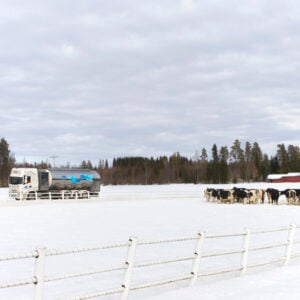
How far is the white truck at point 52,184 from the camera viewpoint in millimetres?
45166

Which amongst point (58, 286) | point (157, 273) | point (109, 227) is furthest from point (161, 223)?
point (58, 286)

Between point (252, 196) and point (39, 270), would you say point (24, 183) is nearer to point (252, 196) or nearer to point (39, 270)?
point (252, 196)

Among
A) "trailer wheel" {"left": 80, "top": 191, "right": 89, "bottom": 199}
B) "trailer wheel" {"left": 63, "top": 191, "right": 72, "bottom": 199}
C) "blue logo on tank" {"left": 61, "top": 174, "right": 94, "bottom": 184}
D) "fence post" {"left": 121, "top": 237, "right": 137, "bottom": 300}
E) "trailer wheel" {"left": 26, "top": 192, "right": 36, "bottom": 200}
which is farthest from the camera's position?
"blue logo on tank" {"left": 61, "top": 174, "right": 94, "bottom": 184}

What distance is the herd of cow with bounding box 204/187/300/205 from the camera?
39.4 m

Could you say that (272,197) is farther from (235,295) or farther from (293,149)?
(293,149)

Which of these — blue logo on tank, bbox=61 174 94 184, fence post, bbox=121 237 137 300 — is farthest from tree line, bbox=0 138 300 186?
fence post, bbox=121 237 137 300

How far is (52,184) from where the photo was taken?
155 feet

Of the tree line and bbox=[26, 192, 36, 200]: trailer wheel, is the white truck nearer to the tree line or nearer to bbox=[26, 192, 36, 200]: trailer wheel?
bbox=[26, 192, 36, 200]: trailer wheel

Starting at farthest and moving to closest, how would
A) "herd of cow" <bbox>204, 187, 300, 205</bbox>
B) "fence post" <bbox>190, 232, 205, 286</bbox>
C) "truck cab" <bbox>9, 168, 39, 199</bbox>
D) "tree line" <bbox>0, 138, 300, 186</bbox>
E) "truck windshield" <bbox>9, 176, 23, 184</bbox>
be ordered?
1. "tree line" <bbox>0, 138, 300, 186</bbox>
2. "truck windshield" <bbox>9, 176, 23, 184</bbox>
3. "truck cab" <bbox>9, 168, 39, 199</bbox>
4. "herd of cow" <bbox>204, 187, 300, 205</bbox>
5. "fence post" <bbox>190, 232, 205, 286</bbox>

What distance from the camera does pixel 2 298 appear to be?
819 cm

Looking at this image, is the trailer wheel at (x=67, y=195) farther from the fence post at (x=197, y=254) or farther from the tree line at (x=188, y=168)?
the tree line at (x=188, y=168)

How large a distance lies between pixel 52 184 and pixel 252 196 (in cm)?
1943

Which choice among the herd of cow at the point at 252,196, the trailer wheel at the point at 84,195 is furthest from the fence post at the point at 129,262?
the trailer wheel at the point at 84,195

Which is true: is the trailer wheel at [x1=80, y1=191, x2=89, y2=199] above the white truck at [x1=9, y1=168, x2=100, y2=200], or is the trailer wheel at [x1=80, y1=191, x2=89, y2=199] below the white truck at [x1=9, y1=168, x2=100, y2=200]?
below
